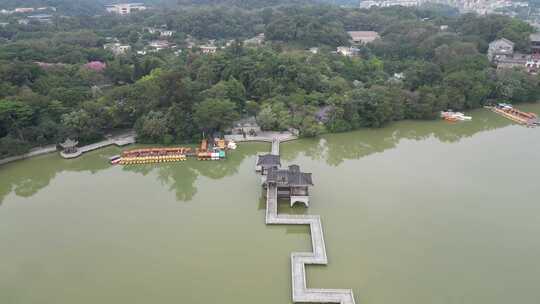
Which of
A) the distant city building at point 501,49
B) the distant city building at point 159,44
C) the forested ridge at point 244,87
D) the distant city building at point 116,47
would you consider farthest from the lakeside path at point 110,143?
the distant city building at point 501,49

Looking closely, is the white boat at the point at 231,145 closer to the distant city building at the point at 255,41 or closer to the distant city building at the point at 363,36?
the distant city building at the point at 255,41

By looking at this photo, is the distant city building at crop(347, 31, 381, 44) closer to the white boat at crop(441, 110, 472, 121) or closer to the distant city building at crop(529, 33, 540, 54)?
the distant city building at crop(529, 33, 540, 54)

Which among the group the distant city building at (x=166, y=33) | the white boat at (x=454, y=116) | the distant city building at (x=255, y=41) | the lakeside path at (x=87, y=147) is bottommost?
the lakeside path at (x=87, y=147)

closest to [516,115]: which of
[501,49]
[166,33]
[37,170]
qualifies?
[501,49]

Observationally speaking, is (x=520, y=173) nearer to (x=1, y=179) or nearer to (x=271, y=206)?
(x=271, y=206)

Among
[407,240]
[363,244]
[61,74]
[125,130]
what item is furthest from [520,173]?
[61,74]

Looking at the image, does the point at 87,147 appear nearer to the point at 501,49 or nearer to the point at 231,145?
the point at 231,145
